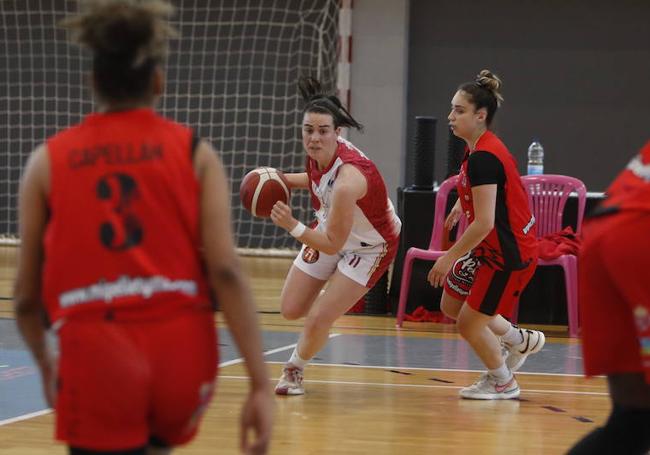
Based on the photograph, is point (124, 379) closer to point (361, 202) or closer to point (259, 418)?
point (259, 418)

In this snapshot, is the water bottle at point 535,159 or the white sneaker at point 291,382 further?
the water bottle at point 535,159

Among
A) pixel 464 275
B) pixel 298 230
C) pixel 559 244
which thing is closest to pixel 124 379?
pixel 298 230

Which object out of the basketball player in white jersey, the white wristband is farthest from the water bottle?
the white wristband

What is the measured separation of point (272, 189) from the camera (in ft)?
18.1

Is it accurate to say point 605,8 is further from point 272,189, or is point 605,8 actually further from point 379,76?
point 272,189

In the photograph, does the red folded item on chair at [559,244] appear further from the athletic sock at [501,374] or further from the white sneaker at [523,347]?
the athletic sock at [501,374]

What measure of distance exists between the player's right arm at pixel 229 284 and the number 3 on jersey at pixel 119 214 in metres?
0.12

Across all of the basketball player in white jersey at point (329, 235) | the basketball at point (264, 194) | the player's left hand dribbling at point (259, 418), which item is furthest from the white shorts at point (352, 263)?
the player's left hand dribbling at point (259, 418)

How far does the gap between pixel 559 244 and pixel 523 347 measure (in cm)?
238

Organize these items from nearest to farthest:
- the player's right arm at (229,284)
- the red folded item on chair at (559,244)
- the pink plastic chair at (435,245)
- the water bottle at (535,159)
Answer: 1. the player's right arm at (229,284)
2. the red folded item on chair at (559,244)
3. the pink plastic chair at (435,245)
4. the water bottle at (535,159)

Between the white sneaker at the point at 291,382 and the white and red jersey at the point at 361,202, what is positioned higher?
the white and red jersey at the point at 361,202

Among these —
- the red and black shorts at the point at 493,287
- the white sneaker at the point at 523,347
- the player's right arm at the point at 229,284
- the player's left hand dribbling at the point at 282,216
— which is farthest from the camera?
the white sneaker at the point at 523,347

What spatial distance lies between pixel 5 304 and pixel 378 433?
4.84 metres

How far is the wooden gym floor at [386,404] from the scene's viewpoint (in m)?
4.40
